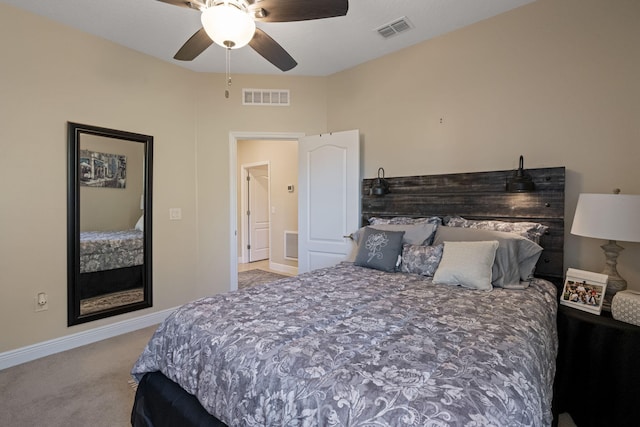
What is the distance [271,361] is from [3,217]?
8.90 ft

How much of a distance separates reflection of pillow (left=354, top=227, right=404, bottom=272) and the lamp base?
4.30 ft

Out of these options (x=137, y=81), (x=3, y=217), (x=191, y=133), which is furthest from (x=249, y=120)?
(x=3, y=217)

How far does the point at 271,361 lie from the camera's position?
111 centimetres

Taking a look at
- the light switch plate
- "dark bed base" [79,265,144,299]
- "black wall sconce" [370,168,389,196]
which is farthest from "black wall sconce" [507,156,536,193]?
"dark bed base" [79,265,144,299]

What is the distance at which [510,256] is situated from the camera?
2.10 meters

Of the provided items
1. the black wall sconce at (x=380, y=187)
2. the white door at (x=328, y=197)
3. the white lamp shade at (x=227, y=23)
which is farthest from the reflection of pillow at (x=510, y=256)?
the white lamp shade at (x=227, y=23)

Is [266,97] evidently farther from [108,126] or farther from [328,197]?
[108,126]

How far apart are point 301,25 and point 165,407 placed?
9.64 feet

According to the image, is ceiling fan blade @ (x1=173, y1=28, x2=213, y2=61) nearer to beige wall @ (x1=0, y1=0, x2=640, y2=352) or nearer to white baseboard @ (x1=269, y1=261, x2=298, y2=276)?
beige wall @ (x1=0, y1=0, x2=640, y2=352)

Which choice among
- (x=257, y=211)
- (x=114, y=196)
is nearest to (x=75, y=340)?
(x=114, y=196)

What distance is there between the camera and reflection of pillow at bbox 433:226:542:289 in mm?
2037

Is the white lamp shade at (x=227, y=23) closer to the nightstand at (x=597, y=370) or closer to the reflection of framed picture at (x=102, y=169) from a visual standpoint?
the reflection of framed picture at (x=102, y=169)

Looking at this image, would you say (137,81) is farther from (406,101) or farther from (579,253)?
(579,253)

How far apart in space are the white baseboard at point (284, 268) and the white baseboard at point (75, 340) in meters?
2.54
